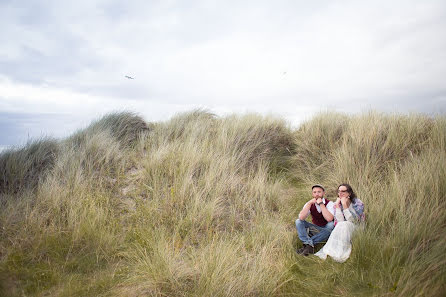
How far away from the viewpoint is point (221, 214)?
554 centimetres

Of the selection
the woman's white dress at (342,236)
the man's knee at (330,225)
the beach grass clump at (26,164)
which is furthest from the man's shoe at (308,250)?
the beach grass clump at (26,164)

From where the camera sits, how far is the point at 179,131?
10.2m

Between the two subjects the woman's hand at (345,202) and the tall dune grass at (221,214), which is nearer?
the tall dune grass at (221,214)

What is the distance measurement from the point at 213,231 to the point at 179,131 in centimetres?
564

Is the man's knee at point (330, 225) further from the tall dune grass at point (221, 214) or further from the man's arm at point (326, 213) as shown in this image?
the tall dune grass at point (221, 214)

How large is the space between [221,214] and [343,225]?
2.17 m

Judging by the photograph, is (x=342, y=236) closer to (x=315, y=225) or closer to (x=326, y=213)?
(x=326, y=213)

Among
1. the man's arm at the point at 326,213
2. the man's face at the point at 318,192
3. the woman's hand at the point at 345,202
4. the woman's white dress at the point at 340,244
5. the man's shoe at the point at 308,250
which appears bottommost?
the man's shoe at the point at 308,250

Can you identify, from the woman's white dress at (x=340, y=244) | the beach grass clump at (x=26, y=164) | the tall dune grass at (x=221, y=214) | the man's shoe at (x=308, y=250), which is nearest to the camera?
the tall dune grass at (x=221, y=214)

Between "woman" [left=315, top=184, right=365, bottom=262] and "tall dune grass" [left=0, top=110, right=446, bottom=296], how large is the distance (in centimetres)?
17

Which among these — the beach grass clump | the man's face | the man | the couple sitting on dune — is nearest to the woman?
the couple sitting on dune

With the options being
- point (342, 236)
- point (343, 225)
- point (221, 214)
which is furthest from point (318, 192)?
point (221, 214)

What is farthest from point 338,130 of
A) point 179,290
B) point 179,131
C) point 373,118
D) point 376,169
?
point 179,290

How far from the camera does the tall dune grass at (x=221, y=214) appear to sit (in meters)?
3.68
